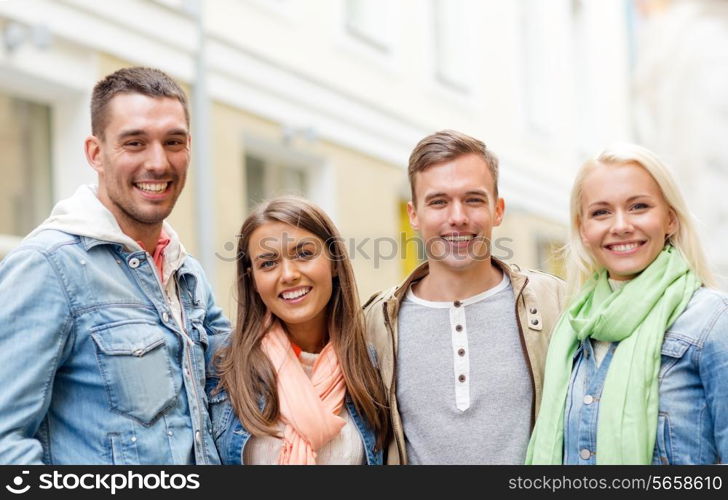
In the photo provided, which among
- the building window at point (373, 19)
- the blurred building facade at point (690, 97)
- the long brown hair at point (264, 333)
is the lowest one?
the long brown hair at point (264, 333)

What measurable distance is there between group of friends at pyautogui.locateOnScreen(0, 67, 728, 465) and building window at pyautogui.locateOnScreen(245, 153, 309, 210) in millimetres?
4610

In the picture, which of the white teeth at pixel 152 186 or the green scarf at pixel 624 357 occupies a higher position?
the white teeth at pixel 152 186

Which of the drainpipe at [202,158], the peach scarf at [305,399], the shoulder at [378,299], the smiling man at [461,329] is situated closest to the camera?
the peach scarf at [305,399]

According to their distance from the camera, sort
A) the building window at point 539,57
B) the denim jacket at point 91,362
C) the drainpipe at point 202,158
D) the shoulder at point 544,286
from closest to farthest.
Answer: the denim jacket at point 91,362 → the shoulder at point 544,286 → the drainpipe at point 202,158 → the building window at point 539,57

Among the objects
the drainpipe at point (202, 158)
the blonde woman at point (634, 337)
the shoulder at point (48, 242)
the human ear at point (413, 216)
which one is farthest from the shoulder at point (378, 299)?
the drainpipe at point (202, 158)

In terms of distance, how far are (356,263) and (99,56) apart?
3.24 meters

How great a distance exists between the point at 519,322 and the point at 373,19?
697 cm

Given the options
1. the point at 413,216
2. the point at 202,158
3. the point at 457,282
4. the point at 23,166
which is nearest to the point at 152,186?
the point at 413,216

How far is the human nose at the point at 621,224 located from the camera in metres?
3.05

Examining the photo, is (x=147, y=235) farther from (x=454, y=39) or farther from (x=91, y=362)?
(x=454, y=39)

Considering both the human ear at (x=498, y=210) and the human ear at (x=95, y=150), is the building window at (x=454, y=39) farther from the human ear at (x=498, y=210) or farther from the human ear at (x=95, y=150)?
the human ear at (x=95, y=150)

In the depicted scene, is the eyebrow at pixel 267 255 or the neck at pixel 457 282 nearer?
the eyebrow at pixel 267 255

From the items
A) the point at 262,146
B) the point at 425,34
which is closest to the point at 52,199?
the point at 262,146

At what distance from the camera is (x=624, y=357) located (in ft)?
9.61
